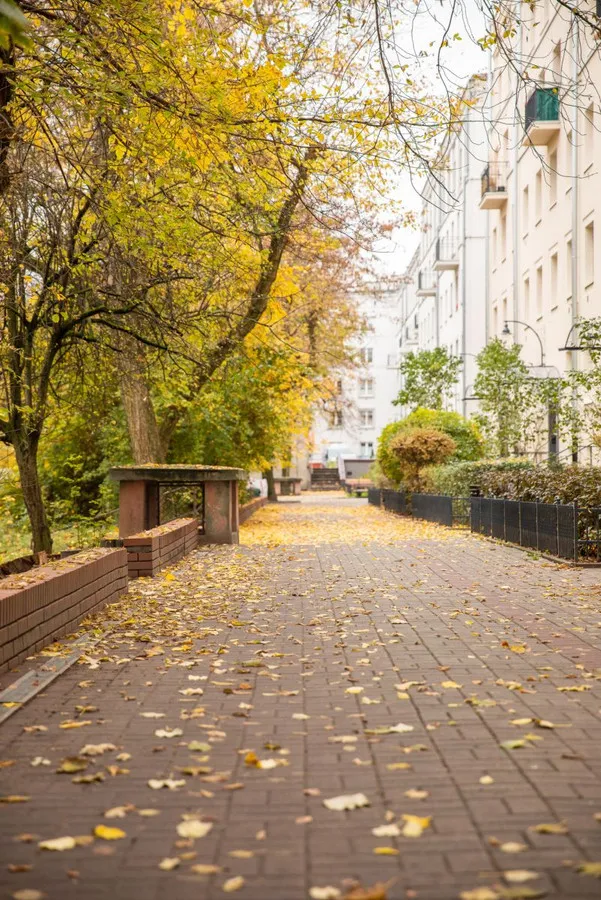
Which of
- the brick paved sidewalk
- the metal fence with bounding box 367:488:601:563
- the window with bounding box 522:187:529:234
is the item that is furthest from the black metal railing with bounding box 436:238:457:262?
the brick paved sidewalk

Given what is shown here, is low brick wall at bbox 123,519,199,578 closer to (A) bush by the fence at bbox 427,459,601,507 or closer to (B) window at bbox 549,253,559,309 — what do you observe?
(A) bush by the fence at bbox 427,459,601,507

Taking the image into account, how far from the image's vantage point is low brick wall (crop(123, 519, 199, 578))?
1295 cm

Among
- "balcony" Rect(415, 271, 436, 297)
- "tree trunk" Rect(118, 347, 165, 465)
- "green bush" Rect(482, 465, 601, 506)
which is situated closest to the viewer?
"green bush" Rect(482, 465, 601, 506)

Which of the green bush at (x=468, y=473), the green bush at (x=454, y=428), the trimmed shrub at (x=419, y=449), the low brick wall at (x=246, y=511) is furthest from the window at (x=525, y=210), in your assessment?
the low brick wall at (x=246, y=511)

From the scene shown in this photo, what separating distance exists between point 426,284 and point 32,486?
50.0 metres

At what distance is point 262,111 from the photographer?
10.5 metres

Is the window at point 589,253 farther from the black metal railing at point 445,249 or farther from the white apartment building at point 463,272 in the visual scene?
the black metal railing at point 445,249

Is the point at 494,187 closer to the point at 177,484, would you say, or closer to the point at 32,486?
the point at 177,484

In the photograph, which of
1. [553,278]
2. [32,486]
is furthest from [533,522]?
[553,278]

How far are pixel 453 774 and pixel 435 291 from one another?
55.5m

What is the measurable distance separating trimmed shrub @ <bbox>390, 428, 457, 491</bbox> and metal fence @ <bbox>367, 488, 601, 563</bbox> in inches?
121

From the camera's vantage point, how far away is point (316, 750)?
5.04m

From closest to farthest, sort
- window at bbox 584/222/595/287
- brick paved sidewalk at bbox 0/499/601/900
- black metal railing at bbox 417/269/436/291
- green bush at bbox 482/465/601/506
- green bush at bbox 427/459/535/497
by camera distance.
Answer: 1. brick paved sidewalk at bbox 0/499/601/900
2. green bush at bbox 482/465/601/506
3. green bush at bbox 427/459/535/497
4. window at bbox 584/222/595/287
5. black metal railing at bbox 417/269/436/291

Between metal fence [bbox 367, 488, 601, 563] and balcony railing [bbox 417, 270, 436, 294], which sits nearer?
metal fence [bbox 367, 488, 601, 563]
